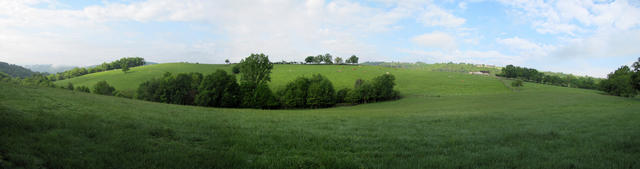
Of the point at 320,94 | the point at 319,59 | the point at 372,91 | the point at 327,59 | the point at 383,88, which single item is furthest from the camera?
the point at 319,59

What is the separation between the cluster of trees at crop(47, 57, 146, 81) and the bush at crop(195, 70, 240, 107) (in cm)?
8167

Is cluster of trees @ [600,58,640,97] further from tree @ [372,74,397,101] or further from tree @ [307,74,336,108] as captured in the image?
tree @ [307,74,336,108]

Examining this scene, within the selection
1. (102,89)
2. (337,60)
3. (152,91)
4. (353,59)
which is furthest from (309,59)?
(152,91)

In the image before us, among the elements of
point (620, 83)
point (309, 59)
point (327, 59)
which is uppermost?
point (309, 59)

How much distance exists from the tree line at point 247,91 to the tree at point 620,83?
45.8 m

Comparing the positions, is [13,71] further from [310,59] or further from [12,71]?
[310,59]

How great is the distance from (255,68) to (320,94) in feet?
55.6

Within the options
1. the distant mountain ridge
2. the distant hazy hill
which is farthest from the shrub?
the distant hazy hill

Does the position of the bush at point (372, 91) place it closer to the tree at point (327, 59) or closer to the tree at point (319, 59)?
the tree at point (327, 59)

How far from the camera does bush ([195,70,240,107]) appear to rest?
170 feet

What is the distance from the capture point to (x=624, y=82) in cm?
4950

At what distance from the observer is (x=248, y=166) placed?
597 centimetres

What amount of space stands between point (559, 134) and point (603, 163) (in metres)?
5.22

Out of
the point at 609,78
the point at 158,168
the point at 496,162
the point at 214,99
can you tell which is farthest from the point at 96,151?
the point at 609,78
